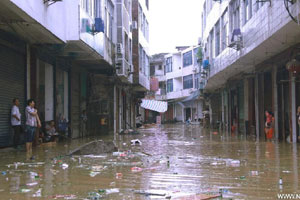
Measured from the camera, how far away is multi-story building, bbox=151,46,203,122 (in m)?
50.8

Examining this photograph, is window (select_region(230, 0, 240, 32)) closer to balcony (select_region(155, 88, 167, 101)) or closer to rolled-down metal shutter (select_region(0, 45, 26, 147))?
rolled-down metal shutter (select_region(0, 45, 26, 147))

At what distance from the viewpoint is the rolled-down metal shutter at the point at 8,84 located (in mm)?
10672

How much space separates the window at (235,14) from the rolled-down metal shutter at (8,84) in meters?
10.9

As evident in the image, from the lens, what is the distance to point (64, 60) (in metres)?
16.2

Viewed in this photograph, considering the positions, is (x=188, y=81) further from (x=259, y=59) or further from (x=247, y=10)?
(x=247, y=10)

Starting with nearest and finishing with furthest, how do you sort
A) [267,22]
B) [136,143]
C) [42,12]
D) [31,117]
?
[42,12]
[31,117]
[267,22]
[136,143]

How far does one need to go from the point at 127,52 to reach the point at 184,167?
1837 centimetres

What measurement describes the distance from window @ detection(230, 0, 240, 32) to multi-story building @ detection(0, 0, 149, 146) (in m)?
6.14

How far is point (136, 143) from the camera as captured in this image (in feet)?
43.9

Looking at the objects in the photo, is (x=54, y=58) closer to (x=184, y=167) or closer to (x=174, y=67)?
(x=184, y=167)

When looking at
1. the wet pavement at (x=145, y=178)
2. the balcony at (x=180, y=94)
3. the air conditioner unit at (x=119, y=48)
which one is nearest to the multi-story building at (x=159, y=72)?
the balcony at (x=180, y=94)

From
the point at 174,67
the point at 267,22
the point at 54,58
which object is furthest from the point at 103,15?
the point at 174,67

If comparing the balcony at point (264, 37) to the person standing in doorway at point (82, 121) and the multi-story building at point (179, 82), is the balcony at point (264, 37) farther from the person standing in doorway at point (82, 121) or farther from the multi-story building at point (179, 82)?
the multi-story building at point (179, 82)

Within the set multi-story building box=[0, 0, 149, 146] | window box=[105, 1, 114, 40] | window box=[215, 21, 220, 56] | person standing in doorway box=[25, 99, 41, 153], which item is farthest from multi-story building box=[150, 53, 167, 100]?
person standing in doorway box=[25, 99, 41, 153]
